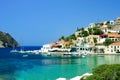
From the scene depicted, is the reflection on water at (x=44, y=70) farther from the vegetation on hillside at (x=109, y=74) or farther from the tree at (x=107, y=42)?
the tree at (x=107, y=42)

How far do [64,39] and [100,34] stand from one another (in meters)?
16.2

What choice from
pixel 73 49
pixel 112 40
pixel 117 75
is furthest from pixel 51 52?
pixel 117 75

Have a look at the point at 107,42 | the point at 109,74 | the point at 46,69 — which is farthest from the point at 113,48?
the point at 109,74

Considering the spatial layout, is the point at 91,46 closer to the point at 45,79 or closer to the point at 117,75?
the point at 45,79

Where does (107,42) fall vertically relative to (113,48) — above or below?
above

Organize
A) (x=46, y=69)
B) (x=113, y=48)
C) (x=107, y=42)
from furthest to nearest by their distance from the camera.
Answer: (x=107, y=42)
(x=113, y=48)
(x=46, y=69)

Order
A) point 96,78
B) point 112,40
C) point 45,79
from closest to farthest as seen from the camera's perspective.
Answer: point 96,78 < point 45,79 < point 112,40

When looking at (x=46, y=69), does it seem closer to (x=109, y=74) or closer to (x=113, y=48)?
(x=109, y=74)

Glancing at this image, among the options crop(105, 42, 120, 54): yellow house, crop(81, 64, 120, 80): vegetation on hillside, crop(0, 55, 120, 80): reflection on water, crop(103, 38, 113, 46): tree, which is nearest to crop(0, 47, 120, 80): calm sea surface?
crop(0, 55, 120, 80): reflection on water

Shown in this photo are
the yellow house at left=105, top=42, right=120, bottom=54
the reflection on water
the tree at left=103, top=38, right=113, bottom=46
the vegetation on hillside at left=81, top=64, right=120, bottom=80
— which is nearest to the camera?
the vegetation on hillside at left=81, top=64, right=120, bottom=80

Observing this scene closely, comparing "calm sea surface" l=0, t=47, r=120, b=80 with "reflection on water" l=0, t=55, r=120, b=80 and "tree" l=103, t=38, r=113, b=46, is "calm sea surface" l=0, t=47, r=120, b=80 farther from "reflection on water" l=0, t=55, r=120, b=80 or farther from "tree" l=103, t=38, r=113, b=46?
"tree" l=103, t=38, r=113, b=46

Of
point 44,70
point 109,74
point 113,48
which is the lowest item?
point 44,70

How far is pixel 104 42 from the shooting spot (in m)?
88.4

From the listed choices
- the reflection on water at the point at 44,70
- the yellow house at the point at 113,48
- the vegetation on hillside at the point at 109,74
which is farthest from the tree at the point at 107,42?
the vegetation on hillside at the point at 109,74
